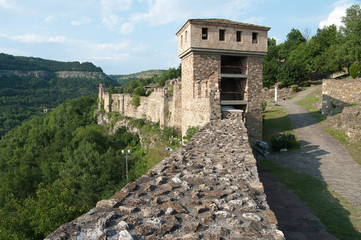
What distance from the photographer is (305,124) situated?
1748 centimetres

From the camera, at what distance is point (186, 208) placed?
295 cm

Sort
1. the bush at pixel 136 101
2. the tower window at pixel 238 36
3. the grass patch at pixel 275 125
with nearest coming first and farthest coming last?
1. the tower window at pixel 238 36
2. the grass patch at pixel 275 125
3. the bush at pixel 136 101

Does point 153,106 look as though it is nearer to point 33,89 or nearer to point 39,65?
point 33,89

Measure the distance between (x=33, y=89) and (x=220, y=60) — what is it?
420 feet

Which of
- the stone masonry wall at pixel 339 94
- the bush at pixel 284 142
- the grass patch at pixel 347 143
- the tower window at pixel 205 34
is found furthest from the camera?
the stone masonry wall at pixel 339 94

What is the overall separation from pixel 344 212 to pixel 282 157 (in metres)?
6.35

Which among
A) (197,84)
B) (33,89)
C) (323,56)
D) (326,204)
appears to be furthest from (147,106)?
(33,89)

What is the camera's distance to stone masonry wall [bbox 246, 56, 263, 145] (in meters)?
14.6

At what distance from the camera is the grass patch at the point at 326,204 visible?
5.41 metres

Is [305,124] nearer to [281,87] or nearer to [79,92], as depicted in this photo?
[281,87]

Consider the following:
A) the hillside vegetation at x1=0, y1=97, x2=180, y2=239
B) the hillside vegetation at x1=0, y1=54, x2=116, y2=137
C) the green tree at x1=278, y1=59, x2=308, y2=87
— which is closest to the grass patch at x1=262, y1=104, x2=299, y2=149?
the hillside vegetation at x1=0, y1=97, x2=180, y2=239

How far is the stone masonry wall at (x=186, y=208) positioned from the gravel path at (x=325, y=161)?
4.80m

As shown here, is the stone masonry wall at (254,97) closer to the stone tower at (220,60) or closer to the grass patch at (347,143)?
the stone tower at (220,60)

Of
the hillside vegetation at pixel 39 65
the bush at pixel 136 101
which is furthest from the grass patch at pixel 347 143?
the hillside vegetation at pixel 39 65
